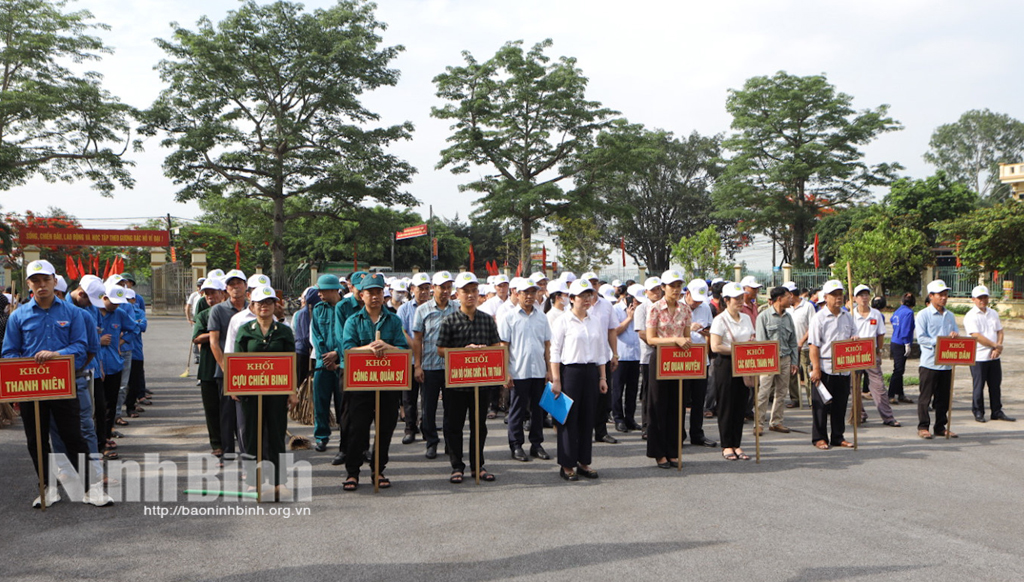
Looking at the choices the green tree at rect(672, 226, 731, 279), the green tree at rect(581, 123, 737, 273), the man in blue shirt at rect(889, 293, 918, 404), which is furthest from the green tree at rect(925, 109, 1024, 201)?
the man in blue shirt at rect(889, 293, 918, 404)

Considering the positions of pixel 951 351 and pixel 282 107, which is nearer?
pixel 951 351

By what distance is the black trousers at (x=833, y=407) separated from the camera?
26.0 feet

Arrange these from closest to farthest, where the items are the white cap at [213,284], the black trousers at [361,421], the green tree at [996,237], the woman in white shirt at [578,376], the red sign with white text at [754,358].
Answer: the black trousers at [361,421], the woman in white shirt at [578,376], the red sign with white text at [754,358], the white cap at [213,284], the green tree at [996,237]

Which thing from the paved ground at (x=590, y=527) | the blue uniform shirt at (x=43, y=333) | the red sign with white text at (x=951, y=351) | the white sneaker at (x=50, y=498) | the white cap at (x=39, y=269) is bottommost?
the paved ground at (x=590, y=527)

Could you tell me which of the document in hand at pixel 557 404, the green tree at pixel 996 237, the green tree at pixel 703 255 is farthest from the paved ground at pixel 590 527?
the green tree at pixel 703 255

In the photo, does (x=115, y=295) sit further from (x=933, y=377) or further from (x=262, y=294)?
(x=933, y=377)

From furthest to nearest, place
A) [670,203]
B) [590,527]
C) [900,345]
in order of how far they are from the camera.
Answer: [670,203] < [900,345] < [590,527]

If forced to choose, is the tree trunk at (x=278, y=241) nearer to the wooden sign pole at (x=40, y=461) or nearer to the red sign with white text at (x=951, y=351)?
the wooden sign pole at (x=40, y=461)

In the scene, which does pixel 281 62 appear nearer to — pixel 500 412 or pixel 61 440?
pixel 500 412

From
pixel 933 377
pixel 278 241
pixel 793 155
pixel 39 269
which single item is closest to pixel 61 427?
pixel 39 269

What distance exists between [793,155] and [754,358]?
44.3m

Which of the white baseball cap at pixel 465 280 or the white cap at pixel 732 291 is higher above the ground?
the white baseball cap at pixel 465 280

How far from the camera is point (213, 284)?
25.8 feet

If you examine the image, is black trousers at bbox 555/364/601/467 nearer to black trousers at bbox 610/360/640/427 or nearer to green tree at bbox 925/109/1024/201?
black trousers at bbox 610/360/640/427
